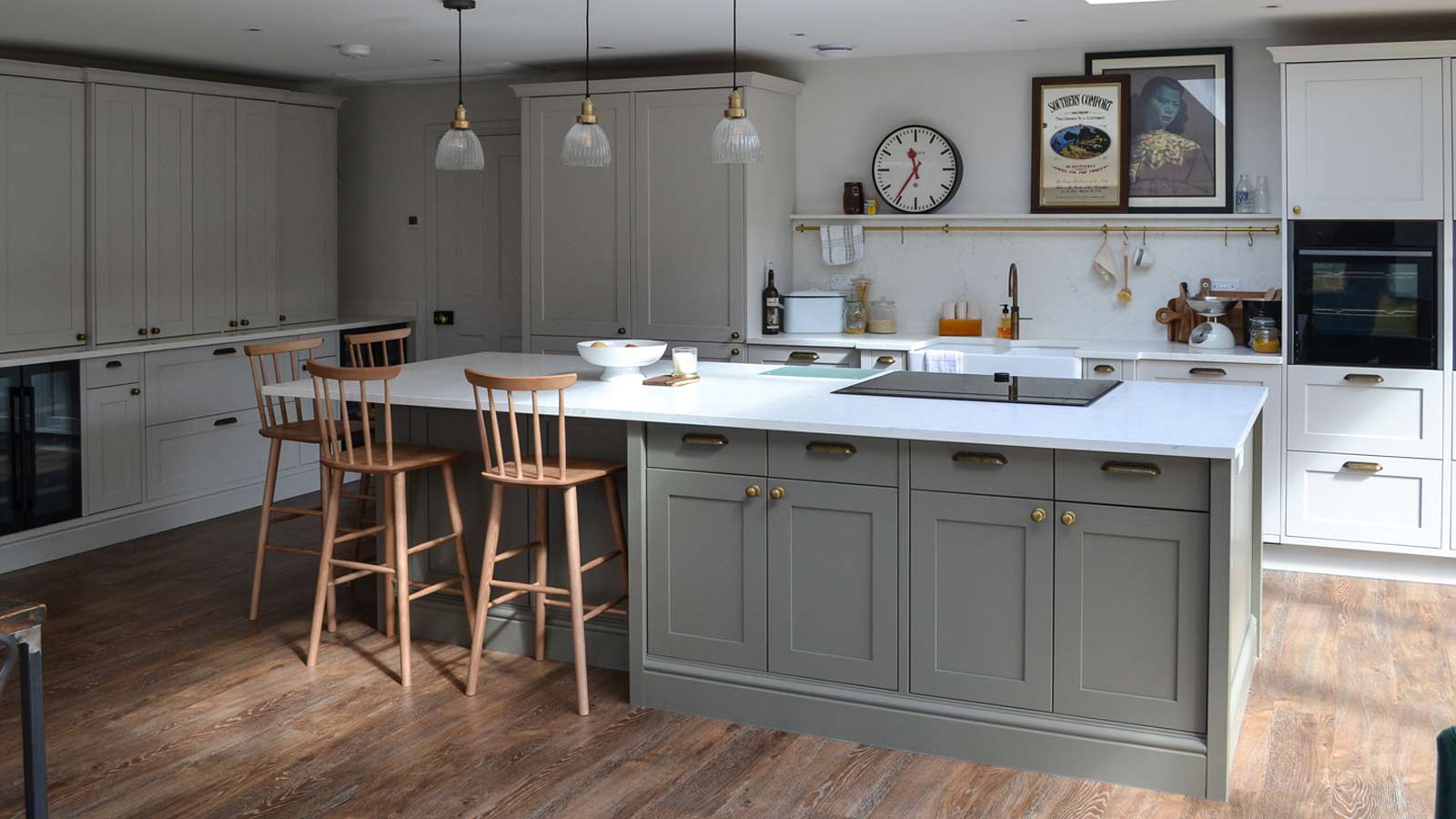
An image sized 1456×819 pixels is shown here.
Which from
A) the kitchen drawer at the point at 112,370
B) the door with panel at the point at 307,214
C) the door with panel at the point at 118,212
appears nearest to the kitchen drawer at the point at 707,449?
the kitchen drawer at the point at 112,370

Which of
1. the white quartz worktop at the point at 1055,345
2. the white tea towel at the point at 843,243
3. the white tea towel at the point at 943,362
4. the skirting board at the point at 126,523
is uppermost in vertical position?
the white tea towel at the point at 843,243

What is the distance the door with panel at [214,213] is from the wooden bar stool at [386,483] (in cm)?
265

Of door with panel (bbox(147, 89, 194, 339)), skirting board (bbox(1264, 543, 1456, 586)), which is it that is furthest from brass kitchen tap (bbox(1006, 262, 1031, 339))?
door with panel (bbox(147, 89, 194, 339))

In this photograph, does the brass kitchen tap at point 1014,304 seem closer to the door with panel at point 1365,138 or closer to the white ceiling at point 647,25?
the white ceiling at point 647,25

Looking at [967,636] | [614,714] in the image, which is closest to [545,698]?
[614,714]

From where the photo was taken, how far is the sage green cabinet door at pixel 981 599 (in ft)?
11.3

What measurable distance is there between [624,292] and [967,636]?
11.5 ft

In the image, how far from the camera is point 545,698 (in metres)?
4.02

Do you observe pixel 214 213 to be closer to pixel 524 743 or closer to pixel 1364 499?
pixel 524 743

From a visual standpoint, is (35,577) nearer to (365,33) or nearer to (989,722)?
(365,33)

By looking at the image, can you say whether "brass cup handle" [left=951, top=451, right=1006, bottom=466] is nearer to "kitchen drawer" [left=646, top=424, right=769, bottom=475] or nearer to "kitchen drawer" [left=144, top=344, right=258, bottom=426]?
"kitchen drawer" [left=646, top=424, right=769, bottom=475]

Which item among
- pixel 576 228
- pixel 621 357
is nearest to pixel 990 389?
pixel 621 357

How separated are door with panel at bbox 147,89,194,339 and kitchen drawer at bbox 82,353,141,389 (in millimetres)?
367

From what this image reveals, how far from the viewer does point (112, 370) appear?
236 inches
